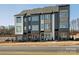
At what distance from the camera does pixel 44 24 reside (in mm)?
11586

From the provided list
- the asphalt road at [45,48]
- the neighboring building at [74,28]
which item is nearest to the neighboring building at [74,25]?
the neighboring building at [74,28]

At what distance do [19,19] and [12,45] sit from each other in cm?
20

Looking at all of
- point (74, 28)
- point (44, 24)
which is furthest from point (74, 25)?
point (44, 24)

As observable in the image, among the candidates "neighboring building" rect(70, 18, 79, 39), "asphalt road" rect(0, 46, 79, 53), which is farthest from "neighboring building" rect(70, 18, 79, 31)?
"asphalt road" rect(0, 46, 79, 53)

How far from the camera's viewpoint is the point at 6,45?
11586 millimetres

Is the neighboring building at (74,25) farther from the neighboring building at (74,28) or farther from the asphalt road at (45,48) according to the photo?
the asphalt road at (45,48)

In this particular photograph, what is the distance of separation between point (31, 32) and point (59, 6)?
0.29 metres

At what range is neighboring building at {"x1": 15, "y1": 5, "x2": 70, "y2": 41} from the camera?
38.0ft

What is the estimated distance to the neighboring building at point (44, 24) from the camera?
1158 cm

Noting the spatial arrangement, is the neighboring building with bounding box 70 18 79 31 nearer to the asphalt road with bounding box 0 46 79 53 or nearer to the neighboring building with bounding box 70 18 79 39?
the neighboring building with bounding box 70 18 79 39

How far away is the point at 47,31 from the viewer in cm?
1159

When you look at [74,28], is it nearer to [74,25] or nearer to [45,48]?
[74,25]
